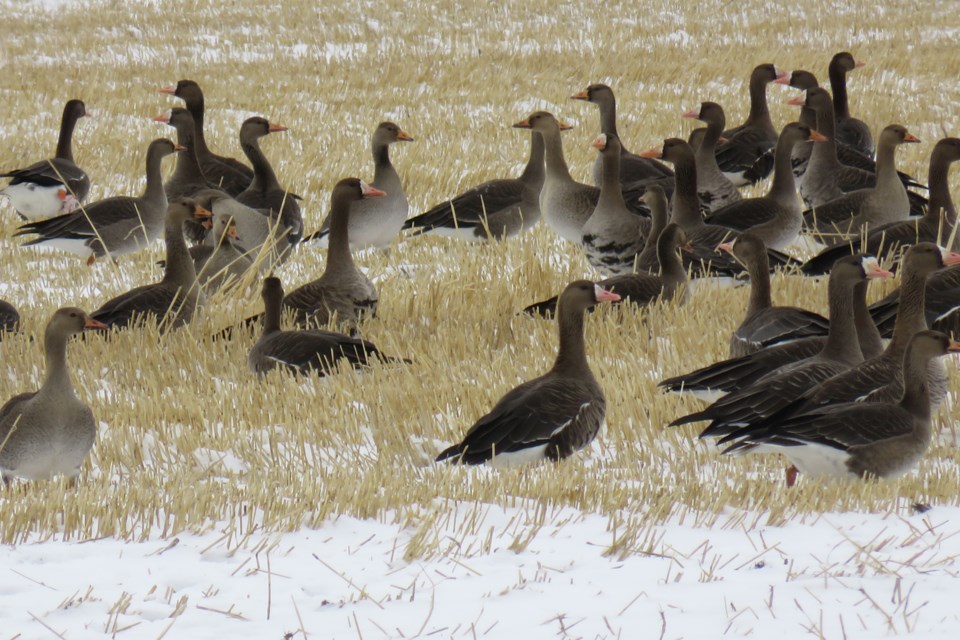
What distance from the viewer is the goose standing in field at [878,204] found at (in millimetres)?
9945

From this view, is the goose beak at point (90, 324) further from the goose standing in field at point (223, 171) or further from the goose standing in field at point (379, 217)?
the goose standing in field at point (223, 171)

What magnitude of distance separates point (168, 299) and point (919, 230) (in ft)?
17.6

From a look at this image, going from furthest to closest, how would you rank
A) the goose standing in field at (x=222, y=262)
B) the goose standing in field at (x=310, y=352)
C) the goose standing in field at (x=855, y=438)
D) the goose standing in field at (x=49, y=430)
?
the goose standing in field at (x=222, y=262)
the goose standing in field at (x=310, y=352)
the goose standing in field at (x=49, y=430)
the goose standing in field at (x=855, y=438)

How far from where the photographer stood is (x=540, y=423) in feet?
18.8

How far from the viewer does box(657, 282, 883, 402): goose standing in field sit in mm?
6258

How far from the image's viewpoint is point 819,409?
18.2 feet

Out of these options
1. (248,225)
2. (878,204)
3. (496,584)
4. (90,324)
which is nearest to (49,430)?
(90,324)

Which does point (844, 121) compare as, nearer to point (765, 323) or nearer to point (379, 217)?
point (379, 217)

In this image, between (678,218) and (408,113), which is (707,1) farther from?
(678,218)

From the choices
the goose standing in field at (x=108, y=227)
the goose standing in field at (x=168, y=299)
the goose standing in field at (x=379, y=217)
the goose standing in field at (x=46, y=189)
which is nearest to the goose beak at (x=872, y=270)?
the goose standing in field at (x=168, y=299)

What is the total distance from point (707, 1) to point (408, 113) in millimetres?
11005

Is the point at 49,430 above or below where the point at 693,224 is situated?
above

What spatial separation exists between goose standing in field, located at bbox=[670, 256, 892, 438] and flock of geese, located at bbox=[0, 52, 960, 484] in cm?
1

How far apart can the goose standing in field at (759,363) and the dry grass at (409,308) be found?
23 centimetres
